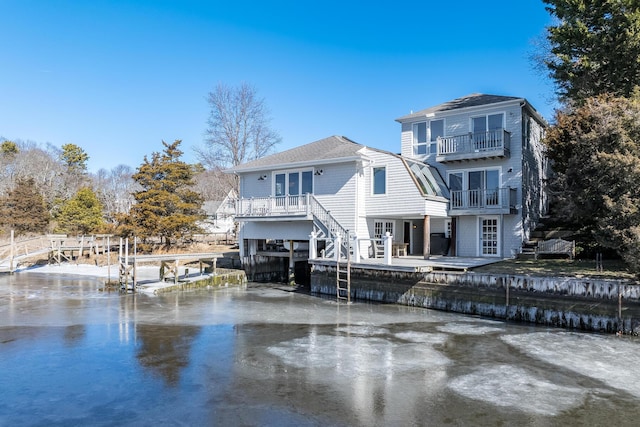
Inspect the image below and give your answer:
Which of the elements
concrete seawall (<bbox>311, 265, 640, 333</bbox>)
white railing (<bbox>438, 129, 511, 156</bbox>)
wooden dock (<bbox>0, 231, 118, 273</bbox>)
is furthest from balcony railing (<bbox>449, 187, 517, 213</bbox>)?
wooden dock (<bbox>0, 231, 118, 273</bbox>)

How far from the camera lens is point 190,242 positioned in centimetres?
3438

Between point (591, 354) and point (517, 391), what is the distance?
12.3ft

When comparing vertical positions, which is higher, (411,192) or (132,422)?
(411,192)

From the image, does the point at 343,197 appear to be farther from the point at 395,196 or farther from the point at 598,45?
the point at 598,45

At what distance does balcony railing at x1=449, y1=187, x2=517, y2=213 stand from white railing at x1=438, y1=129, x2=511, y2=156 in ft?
6.51

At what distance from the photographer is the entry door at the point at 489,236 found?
2120cm

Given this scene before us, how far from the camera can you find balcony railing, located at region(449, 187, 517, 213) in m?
20.3

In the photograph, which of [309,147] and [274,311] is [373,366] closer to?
[274,311]

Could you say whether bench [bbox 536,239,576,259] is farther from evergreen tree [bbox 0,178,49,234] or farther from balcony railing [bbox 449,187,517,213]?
evergreen tree [bbox 0,178,49,234]

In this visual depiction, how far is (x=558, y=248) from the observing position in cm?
1858

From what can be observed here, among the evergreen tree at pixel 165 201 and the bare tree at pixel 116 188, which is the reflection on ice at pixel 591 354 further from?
the bare tree at pixel 116 188

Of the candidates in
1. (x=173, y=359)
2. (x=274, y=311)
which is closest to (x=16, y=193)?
(x=274, y=311)

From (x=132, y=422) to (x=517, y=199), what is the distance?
62.7ft

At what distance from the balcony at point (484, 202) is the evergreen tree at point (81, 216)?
105 feet
